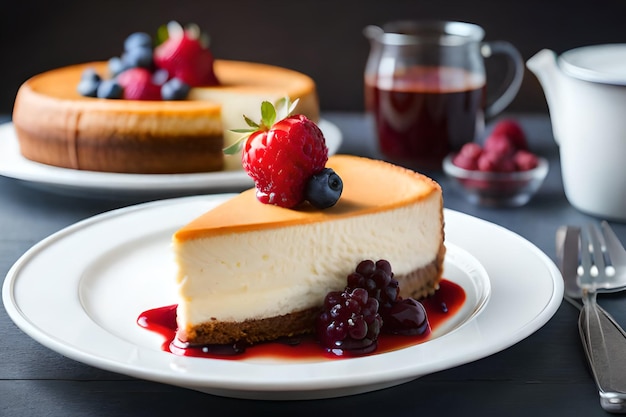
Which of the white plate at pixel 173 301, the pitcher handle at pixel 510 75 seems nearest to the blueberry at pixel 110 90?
the white plate at pixel 173 301

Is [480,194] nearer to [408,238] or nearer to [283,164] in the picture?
[408,238]

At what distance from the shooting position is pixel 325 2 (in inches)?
111

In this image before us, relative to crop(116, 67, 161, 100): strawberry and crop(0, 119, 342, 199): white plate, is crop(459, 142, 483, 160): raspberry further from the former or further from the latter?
crop(116, 67, 161, 100): strawberry

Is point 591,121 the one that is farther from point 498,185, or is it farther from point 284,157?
point 284,157

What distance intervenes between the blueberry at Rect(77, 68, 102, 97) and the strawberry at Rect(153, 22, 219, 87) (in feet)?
0.51

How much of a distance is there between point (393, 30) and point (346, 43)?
665 millimetres

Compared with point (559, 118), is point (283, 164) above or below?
above

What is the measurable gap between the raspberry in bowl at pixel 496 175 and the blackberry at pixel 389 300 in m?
0.64

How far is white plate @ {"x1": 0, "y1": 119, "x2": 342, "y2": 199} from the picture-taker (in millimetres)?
1788

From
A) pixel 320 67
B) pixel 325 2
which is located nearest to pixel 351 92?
pixel 320 67

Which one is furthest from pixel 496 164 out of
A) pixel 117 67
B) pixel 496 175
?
pixel 117 67

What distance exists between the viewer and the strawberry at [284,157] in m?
1.24

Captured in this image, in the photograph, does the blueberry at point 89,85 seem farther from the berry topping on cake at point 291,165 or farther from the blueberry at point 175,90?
the berry topping on cake at point 291,165

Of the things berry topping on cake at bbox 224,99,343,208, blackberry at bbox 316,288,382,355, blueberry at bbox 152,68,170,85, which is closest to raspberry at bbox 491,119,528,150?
blueberry at bbox 152,68,170,85
